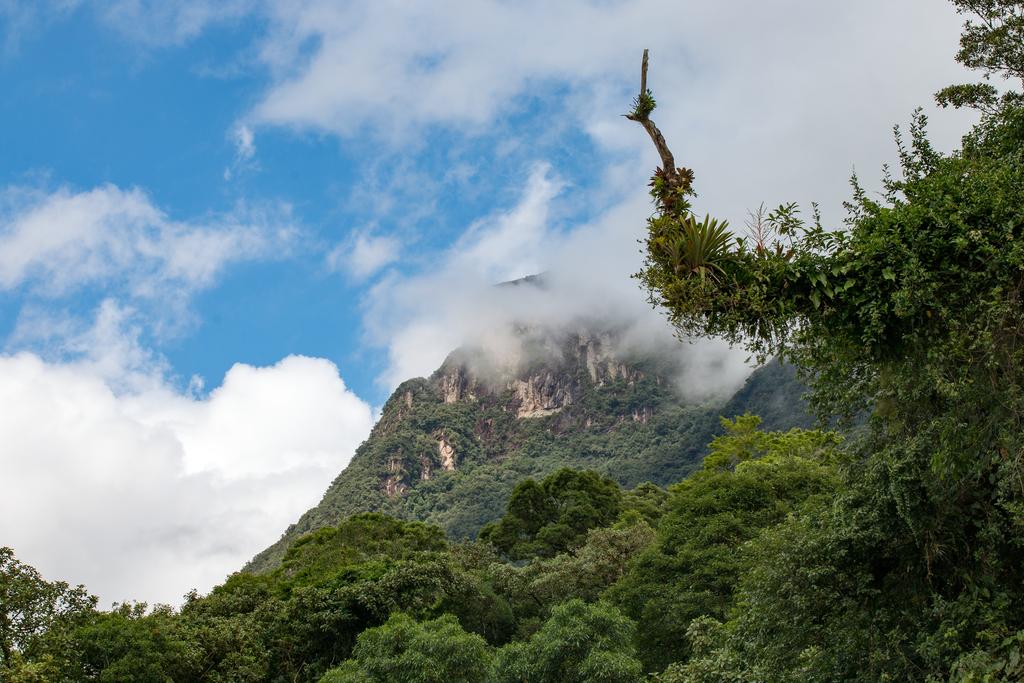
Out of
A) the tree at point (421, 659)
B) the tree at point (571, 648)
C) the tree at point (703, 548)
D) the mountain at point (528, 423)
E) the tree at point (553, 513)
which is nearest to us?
the tree at point (571, 648)

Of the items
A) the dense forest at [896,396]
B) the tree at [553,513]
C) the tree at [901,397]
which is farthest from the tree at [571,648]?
the tree at [553,513]

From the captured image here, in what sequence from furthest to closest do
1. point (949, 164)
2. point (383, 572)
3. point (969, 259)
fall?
point (383, 572)
point (949, 164)
point (969, 259)

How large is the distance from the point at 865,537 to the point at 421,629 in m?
12.5

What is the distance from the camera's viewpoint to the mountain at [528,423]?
295 feet

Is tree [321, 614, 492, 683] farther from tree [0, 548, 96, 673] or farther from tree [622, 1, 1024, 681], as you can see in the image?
tree [622, 1, 1024, 681]

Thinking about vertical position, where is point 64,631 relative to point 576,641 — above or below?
above

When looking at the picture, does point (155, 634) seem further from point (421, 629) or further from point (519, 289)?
point (519, 289)

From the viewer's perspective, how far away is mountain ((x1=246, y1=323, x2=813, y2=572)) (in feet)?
295

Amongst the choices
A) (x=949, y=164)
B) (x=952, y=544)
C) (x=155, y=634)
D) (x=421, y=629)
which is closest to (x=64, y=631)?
(x=155, y=634)

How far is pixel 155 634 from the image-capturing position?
19078 millimetres

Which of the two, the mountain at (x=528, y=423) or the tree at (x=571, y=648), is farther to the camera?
the mountain at (x=528, y=423)

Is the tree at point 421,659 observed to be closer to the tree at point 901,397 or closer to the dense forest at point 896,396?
the dense forest at point 896,396

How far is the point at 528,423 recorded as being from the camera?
138 metres

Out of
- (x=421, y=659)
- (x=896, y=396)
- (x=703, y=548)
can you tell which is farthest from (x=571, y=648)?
(x=896, y=396)
